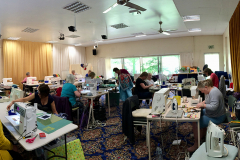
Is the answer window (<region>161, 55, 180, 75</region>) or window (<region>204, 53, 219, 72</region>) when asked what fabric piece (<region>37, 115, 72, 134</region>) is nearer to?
window (<region>161, 55, 180, 75</region>)

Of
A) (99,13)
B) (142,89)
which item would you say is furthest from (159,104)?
(99,13)

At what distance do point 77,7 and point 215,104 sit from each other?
3762 millimetres

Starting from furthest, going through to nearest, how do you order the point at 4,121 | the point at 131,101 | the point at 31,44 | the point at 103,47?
the point at 103,47 → the point at 31,44 → the point at 131,101 → the point at 4,121

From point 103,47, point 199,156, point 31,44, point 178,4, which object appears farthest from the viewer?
point 103,47

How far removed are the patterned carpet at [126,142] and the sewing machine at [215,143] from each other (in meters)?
1.18

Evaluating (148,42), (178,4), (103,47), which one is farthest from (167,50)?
(178,4)

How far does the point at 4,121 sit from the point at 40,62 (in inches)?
330

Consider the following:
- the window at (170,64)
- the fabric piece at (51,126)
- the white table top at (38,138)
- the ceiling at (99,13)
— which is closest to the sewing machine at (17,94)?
the white table top at (38,138)

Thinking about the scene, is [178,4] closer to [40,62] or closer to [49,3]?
[49,3]

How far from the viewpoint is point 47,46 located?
10.3 m

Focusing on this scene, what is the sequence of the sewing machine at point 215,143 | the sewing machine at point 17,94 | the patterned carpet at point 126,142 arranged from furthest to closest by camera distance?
the sewing machine at point 17,94, the patterned carpet at point 126,142, the sewing machine at point 215,143

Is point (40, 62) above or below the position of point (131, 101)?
above

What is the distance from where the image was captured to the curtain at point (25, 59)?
875 centimetres

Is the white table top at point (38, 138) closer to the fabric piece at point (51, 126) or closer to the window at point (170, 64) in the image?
the fabric piece at point (51, 126)
